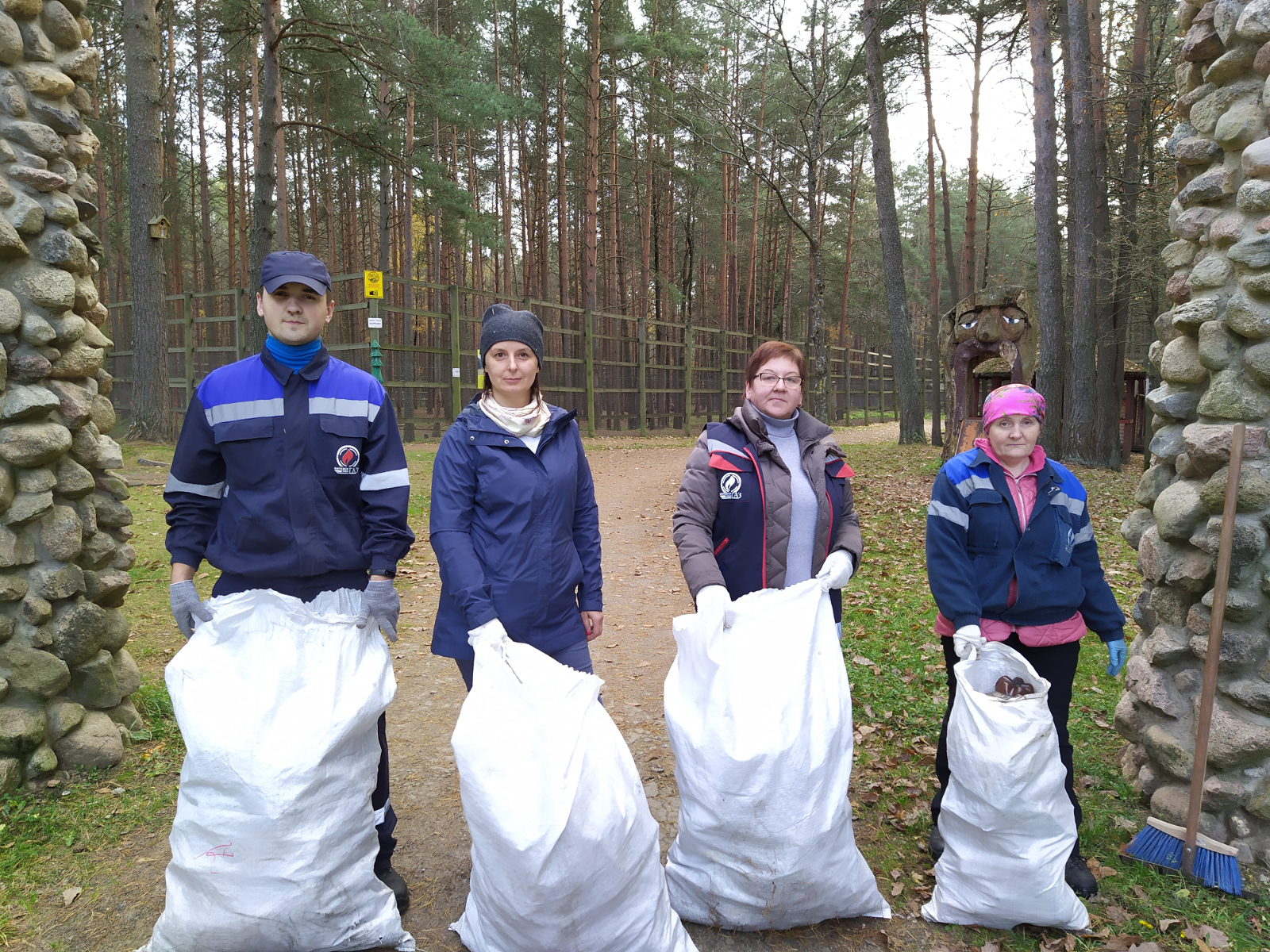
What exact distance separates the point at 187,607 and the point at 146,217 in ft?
35.0

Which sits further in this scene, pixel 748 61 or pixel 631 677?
pixel 748 61

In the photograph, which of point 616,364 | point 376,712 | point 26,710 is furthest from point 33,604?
point 616,364

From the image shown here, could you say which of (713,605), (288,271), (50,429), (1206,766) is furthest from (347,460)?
(1206,766)

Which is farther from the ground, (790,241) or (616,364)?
(790,241)

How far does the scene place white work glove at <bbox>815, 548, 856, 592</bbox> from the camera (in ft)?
8.35

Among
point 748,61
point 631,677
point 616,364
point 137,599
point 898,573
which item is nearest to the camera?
point 631,677

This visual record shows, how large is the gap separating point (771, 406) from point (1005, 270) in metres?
42.7

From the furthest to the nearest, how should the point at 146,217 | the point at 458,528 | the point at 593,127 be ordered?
the point at 593,127 → the point at 146,217 → the point at 458,528

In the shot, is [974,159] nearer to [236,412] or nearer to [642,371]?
[642,371]

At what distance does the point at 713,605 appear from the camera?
7.86ft

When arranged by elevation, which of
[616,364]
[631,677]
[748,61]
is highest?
[748,61]

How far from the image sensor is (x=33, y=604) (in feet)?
10.5

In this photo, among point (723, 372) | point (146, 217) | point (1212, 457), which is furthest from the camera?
point (723, 372)

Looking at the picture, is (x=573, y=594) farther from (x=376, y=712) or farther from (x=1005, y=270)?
(x=1005, y=270)
